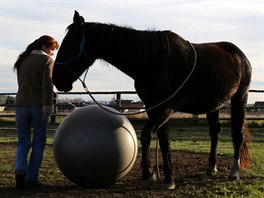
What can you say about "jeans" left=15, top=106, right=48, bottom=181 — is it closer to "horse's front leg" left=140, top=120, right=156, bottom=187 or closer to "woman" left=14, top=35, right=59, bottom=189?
"woman" left=14, top=35, right=59, bottom=189

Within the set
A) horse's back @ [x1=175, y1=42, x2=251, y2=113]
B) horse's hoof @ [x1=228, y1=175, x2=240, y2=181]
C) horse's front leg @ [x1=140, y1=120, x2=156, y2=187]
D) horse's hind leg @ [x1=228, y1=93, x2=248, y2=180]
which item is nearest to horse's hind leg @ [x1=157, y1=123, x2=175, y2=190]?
horse's front leg @ [x1=140, y1=120, x2=156, y2=187]

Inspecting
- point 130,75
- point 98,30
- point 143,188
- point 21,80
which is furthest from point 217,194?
point 21,80

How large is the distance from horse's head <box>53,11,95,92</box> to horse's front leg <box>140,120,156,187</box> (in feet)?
3.75

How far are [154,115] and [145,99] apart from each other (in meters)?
0.30

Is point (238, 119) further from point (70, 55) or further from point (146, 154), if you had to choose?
point (70, 55)

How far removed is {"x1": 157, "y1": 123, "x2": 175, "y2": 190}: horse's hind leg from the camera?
612 centimetres

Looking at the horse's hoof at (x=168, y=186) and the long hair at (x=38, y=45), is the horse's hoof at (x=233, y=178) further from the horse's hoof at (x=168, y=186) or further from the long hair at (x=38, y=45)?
the long hair at (x=38, y=45)

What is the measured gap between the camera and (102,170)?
576 cm

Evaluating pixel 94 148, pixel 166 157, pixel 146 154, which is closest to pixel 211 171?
pixel 166 157

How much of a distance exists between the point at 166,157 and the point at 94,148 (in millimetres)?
1147

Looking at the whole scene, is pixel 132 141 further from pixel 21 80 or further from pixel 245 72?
pixel 245 72

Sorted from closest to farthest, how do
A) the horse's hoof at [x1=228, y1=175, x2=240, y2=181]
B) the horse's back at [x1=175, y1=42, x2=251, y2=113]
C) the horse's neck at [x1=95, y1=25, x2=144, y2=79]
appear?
the horse's neck at [x1=95, y1=25, x2=144, y2=79] < the horse's back at [x1=175, y1=42, x2=251, y2=113] < the horse's hoof at [x1=228, y1=175, x2=240, y2=181]

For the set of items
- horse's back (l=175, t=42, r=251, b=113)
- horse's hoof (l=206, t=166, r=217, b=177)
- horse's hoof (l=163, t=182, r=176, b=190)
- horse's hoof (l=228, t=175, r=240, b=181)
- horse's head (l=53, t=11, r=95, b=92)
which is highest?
horse's head (l=53, t=11, r=95, b=92)

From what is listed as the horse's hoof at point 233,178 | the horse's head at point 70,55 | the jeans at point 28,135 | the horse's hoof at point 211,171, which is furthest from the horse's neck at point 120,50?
the horse's hoof at point 211,171
